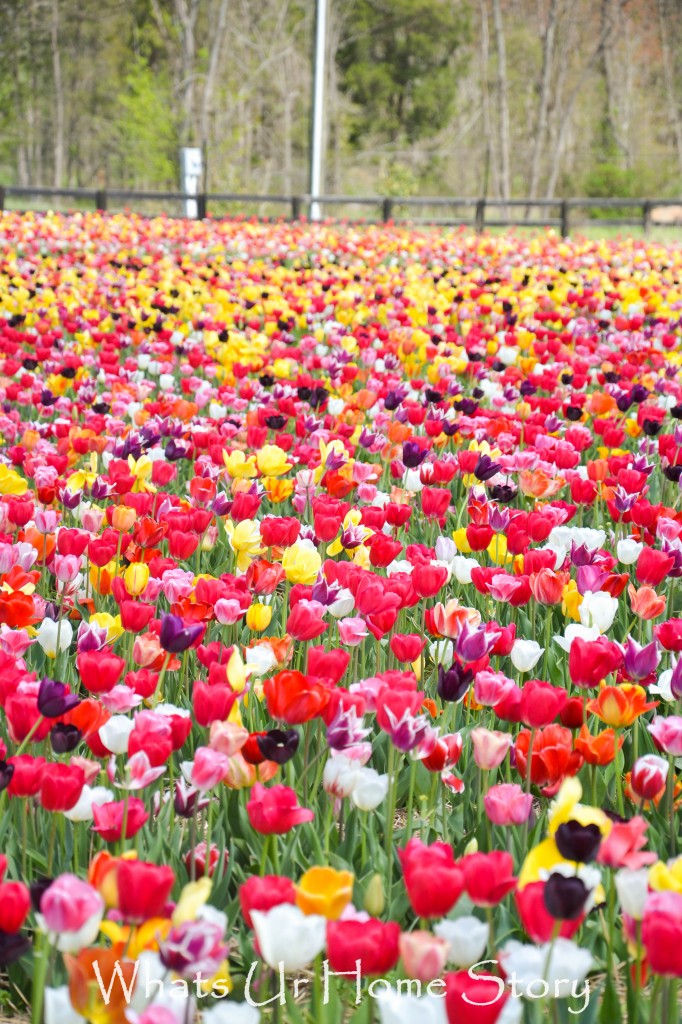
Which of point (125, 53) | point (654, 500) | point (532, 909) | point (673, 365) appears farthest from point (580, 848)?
point (125, 53)

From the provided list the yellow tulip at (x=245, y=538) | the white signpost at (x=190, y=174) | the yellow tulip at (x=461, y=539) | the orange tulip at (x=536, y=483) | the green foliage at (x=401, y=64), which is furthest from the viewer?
the green foliage at (x=401, y=64)

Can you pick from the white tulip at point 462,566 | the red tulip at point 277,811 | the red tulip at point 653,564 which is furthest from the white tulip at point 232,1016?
the white tulip at point 462,566

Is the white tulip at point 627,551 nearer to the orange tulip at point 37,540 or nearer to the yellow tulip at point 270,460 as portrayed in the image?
the yellow tulip at point 270,460

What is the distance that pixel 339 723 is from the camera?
1.77 metres

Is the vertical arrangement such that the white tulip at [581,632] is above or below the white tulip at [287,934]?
below

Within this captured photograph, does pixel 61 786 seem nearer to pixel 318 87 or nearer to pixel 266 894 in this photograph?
pixel 266 894

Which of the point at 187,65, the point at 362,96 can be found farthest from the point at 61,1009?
the point at 362,96

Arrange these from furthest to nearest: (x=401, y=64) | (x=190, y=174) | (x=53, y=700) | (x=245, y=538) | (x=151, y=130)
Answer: (x=401, y=64)
(x=151, y=130)
(x=190, y=174)
(x=245, y=538)
(x=53, y=700)

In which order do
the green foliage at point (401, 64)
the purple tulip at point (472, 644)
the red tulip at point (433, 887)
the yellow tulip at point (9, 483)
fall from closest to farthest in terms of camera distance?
the red tulip at point (433, 887) < the purple tulip at point (472, 644) < the yellow tulip at point (9, 483) < the green foliage at point (401, 64)

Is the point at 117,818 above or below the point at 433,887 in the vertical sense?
below

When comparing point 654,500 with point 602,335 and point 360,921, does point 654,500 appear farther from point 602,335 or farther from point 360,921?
point 602,335

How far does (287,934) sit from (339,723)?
62cm

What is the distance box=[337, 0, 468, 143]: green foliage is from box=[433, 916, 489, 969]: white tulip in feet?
151

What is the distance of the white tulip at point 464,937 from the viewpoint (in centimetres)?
124
